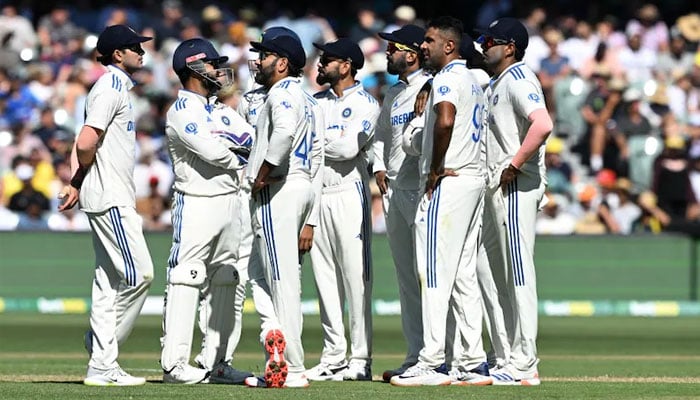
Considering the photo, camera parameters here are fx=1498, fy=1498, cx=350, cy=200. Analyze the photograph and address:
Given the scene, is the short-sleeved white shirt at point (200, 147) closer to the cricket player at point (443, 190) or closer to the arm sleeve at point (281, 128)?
the arm sleeve at point (281, 128)

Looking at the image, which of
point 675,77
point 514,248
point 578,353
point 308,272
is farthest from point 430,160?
point 675,77

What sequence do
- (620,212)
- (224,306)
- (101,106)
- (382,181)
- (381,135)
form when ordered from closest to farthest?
(101,106) → (224,306) → (381,135) → (382,181) → (620,212)

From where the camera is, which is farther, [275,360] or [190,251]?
[190,251]

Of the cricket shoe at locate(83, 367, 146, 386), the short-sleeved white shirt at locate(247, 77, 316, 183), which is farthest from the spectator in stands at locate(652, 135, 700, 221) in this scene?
the cricket shoe at locate(83, 367, 146, 386)

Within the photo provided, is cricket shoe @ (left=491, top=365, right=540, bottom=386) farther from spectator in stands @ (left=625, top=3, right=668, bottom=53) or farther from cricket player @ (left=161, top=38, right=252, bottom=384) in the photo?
spectator in stands @ (left=625, top=3, right=668, bottom=53)

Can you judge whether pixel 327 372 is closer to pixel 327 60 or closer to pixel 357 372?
pixel 357 372

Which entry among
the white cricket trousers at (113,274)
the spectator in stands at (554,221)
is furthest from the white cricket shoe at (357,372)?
the spectator in stands at (554,221)

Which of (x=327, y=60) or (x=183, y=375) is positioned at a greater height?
(x=327, y=60)

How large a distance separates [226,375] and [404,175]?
208cm

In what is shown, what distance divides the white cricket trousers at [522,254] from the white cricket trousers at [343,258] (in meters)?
1.32

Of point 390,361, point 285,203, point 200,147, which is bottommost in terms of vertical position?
point 390,361

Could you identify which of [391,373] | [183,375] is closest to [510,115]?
[391,373]

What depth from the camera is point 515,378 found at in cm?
1095

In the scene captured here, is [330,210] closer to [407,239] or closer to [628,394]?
[407,239]
